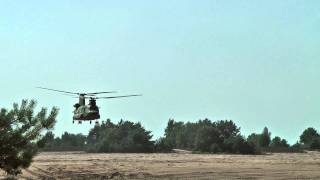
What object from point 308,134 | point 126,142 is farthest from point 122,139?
point 308,134

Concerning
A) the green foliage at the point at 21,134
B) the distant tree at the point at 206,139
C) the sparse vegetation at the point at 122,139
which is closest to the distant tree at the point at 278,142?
the sparse vegetation at the point at 122,139

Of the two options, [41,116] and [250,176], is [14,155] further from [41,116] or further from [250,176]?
[250,176]

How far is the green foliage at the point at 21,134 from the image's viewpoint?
20531 millimetres

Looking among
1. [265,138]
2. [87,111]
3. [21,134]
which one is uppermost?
[265,138]

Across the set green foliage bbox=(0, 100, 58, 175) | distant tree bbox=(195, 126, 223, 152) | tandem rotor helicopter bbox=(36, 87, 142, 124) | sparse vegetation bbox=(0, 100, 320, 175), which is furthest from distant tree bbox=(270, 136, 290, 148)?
green foliage bbox=(0, 100, 58, 175)

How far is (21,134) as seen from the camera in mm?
21125

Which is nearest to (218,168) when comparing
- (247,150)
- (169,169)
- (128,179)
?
(169,169)

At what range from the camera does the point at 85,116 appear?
38719 millimetres

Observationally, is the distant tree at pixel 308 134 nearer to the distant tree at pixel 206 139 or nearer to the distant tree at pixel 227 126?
the distant tree at pixel 227 126

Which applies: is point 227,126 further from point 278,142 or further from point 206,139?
point 206,139

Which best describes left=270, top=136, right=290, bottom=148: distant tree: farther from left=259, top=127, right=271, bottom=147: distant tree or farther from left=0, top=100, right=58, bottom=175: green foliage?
left=0, top=100, right=58, bottom=175: green foliage

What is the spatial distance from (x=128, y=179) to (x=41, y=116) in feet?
56.6

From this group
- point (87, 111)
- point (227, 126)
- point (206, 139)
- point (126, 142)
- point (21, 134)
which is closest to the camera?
point (21, 134)

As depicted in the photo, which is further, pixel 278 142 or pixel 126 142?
pixel 278 142
